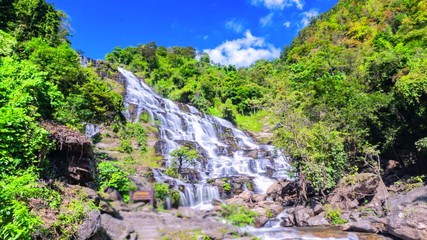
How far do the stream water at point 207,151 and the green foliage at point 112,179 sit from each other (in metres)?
5.87

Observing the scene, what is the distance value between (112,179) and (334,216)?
11.4m

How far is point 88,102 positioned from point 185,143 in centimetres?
1043

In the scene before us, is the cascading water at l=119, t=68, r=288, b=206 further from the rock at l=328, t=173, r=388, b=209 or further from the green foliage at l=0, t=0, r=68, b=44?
the green foliage at l=0, t=0, r=68, b=44

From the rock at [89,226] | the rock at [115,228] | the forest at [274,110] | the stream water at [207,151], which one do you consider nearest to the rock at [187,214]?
the stream water at [207,151]

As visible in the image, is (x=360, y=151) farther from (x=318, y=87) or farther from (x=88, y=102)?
(x=88, y=102)

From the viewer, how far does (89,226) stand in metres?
7.49

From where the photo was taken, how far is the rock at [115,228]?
29.2ft

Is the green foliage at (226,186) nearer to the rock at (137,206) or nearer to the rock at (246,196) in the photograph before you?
the rock at (246,196)

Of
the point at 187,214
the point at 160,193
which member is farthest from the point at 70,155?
the point at 160,193

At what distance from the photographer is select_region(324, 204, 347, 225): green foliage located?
15.2 metres

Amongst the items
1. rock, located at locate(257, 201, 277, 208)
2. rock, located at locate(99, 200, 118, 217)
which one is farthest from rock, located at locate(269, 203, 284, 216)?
rock, located at locate(99, 200, 118, 217)

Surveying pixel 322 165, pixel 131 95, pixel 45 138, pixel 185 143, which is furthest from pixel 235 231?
pixel 131 95

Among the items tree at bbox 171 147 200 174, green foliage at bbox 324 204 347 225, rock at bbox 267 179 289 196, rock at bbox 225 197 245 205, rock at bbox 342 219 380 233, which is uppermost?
tree at bbox 171 147 200 174

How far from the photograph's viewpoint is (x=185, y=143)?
29516 millimetres
